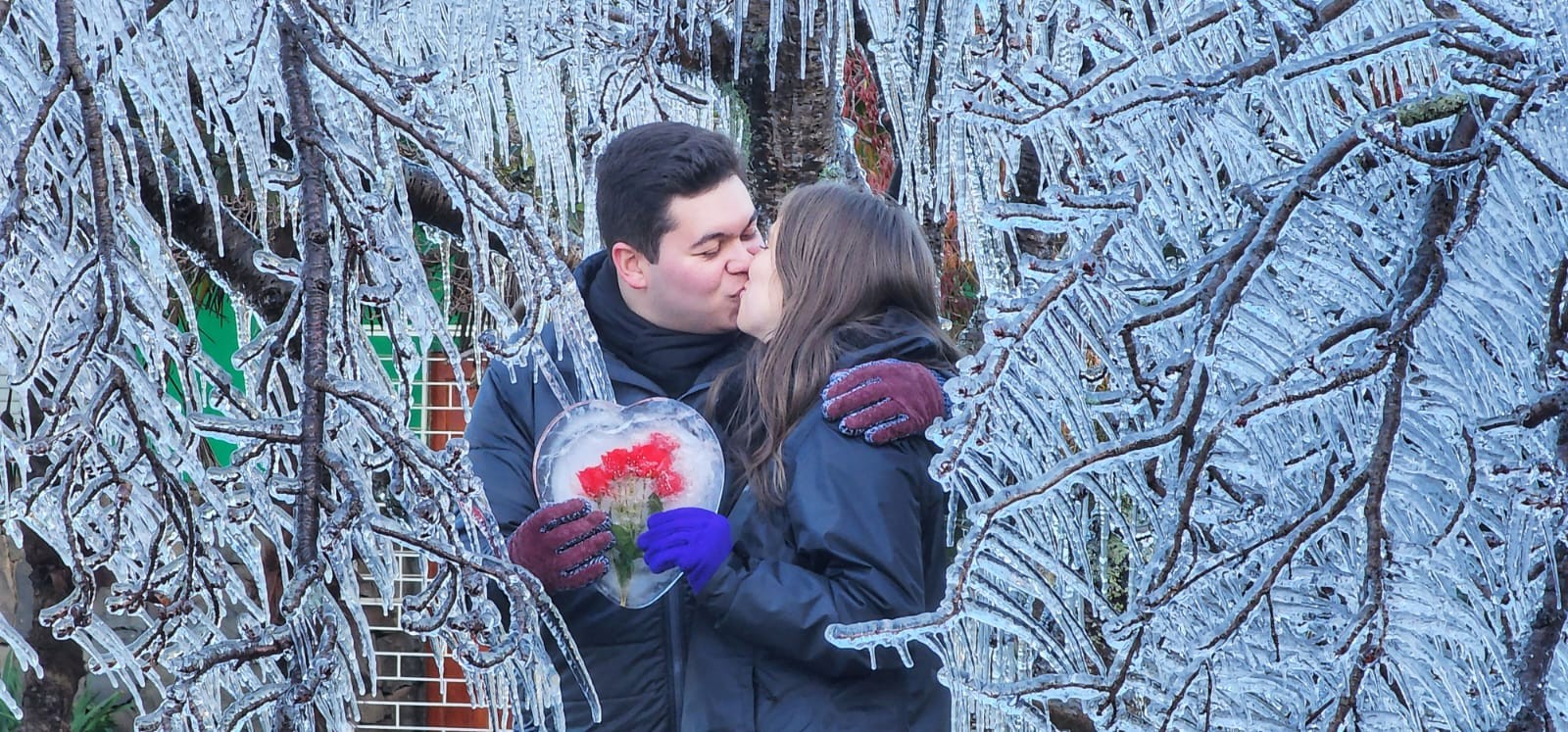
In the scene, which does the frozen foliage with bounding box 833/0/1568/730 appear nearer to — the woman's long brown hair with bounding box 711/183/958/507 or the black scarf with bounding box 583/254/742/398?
the woman's long brown hair with bounding box 711/183/958/507

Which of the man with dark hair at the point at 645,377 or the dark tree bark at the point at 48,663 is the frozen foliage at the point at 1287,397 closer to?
the man with dark hair at the point at 645,377

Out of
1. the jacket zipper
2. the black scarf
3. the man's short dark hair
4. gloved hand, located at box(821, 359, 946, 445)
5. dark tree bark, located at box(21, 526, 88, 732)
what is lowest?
dark tree bark, located at box(21, 526, 88, 732)

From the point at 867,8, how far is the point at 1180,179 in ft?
2.37

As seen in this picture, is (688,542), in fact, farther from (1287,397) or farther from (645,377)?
(1287,397)

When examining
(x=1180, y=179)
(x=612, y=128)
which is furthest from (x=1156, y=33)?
(x=612, y=128)

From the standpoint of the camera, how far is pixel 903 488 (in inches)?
59.0

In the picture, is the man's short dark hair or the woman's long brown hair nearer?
the woman's long brown hair

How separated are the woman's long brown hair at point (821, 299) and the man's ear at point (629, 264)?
0.21 meters

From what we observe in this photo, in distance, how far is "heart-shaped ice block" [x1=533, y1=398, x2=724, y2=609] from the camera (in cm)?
148

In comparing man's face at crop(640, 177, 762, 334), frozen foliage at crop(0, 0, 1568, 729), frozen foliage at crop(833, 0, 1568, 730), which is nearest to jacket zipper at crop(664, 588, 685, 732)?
man's face at crop(640, 177, 762, 334)

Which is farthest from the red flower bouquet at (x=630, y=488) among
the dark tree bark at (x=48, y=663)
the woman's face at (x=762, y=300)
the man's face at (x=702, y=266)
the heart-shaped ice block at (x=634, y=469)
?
the dark tree bark at (x=48, y=663)

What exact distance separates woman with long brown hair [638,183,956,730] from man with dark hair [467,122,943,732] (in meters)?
0.05

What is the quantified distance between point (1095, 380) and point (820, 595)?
1.71ft

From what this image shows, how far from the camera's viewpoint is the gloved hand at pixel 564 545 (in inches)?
56.4
